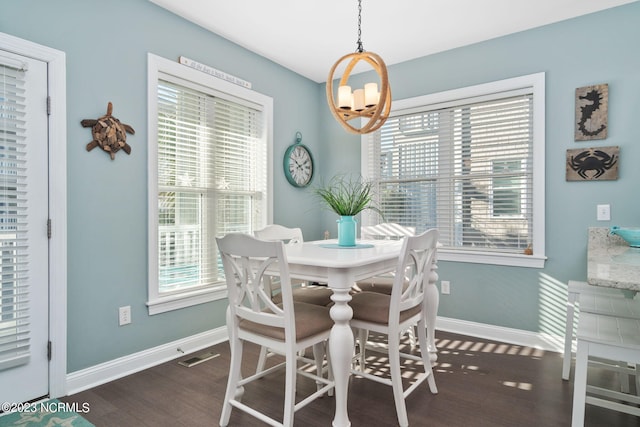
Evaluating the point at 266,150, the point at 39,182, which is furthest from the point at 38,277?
the point at 266,150

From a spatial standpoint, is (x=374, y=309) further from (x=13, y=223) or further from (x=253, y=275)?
(x=13, y=223)

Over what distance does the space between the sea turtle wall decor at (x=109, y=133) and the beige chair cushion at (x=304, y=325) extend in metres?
1.47

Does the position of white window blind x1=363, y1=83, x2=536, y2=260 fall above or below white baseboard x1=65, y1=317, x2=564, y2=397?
above

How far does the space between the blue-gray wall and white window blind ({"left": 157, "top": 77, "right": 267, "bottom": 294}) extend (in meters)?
0.19

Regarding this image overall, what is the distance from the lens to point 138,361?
256cm

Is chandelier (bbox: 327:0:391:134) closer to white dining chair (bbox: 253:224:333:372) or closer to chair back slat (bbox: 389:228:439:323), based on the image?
chair back slat (bbox: 389:228:439:323)

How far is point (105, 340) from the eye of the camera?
2.40m

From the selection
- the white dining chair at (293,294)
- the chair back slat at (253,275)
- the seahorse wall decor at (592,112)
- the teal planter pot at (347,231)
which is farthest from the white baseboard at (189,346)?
the seahorse wall decor at (592,112)

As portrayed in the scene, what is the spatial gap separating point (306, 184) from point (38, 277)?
258cm

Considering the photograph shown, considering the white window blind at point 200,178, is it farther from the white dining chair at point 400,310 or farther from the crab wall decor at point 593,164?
the crab wall decor at point 593,164

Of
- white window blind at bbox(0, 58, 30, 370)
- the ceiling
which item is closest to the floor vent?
white window blind at bbox(0, 58, 30, 370)

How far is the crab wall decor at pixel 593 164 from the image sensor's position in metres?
2.70

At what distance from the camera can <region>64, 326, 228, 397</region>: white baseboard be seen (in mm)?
2268

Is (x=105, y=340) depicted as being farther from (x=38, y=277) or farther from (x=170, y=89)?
(x=170, y=89)
